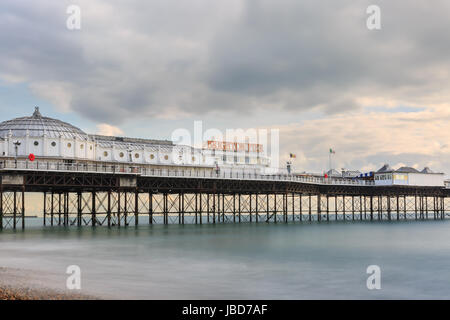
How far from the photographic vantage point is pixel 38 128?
254 feet

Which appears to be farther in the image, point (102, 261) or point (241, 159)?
point (241, 159)

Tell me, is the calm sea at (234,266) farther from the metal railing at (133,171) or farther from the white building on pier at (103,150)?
the white building on pier at (103,150)

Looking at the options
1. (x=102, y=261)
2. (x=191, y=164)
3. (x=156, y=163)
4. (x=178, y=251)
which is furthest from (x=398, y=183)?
(x=102, y=261)

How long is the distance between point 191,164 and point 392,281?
71810 millimetres

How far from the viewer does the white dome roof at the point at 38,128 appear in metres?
76.6

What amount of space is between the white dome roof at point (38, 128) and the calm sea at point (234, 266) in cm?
3207

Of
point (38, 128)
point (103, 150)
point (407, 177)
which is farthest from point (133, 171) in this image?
point (407, 177)

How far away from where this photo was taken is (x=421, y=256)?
131ft

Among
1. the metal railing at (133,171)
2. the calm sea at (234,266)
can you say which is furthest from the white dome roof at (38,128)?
the calm sea at (234,266)

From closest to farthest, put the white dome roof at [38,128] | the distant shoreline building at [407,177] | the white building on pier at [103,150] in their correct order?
the white building on pier at [103,150] < the white dome roof at [38,128] < the distant shoreline building at [407,177]

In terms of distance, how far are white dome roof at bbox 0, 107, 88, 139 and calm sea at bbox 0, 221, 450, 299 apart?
105ft

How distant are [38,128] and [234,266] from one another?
55.4m

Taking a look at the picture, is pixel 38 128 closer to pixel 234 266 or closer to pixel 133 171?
pixel 133 171
